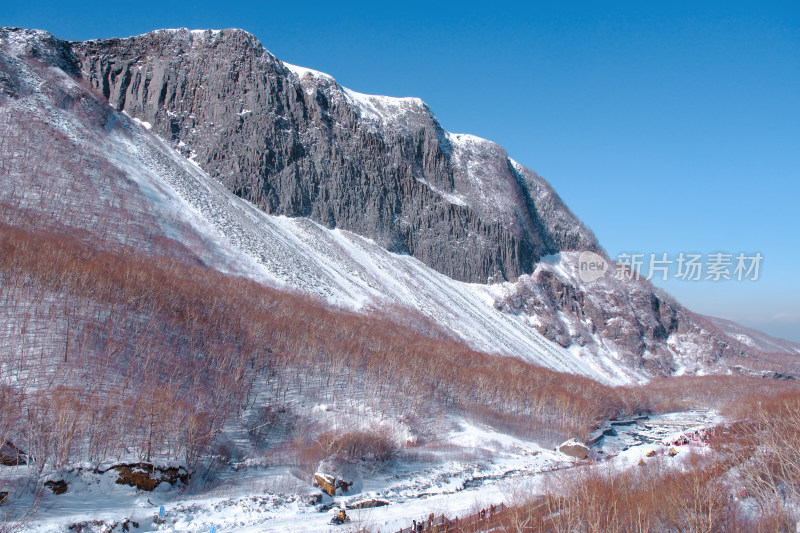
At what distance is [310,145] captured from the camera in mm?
64562

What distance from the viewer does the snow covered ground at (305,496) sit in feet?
35.0

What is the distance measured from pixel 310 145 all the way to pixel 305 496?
184 ft

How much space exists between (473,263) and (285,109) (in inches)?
1321

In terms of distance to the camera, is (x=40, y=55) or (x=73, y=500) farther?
(x=40, y=55)

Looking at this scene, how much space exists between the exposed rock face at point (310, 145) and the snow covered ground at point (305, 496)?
4354 centimetres

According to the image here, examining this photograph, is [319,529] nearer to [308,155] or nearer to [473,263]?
[308,155]

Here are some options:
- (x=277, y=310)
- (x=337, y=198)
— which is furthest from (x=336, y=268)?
(x=277, y=310)

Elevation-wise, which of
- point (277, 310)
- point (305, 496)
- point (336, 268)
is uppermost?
point (336, 268)

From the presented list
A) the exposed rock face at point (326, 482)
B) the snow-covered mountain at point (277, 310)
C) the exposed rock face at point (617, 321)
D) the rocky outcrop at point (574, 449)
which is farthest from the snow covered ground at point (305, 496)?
the exposed rock face at point (617, 321)

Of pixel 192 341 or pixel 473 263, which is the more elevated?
pixel 473 263

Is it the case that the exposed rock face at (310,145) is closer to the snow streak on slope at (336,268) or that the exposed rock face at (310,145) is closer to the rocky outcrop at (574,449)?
the snow streak on slope at (336,268)

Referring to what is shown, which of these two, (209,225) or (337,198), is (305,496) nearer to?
(209,225)

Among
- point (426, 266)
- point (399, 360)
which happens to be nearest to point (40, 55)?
point (426, 266)

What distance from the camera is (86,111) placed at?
49.7 m
